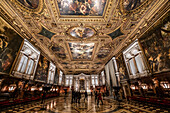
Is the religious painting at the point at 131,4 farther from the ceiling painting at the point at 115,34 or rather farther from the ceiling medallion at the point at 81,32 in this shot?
the ceiling medallion at the point at 81,32

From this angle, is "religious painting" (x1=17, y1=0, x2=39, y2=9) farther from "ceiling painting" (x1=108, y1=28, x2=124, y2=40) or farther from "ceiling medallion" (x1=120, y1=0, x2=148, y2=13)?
"ceiling painting" (x1=108, y1=28, x2=124, y2=40)

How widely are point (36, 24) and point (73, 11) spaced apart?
3586mm

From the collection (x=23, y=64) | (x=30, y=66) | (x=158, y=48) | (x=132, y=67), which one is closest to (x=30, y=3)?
(x=23, y=64)

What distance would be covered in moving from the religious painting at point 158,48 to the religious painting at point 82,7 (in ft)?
14.1

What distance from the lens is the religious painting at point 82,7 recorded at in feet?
17.9

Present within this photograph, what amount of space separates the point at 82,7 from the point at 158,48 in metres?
6.26

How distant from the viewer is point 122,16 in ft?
20.6

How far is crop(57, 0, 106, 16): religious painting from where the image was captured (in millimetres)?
5449

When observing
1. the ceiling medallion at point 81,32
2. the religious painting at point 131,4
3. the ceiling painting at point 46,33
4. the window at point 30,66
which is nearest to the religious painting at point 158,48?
the religious painting at point 131,4

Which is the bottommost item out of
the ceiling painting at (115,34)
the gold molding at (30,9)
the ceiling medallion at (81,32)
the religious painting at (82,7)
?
the ceiling painting at (115,34)

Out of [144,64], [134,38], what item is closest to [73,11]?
[134,38]

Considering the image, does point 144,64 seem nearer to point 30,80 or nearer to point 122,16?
point 122,16

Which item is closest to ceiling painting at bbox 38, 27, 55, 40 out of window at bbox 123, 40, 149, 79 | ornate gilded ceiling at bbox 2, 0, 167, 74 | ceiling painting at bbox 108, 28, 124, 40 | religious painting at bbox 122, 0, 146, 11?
ornate gilded ceiling at bbox 2, 0, 167, 74

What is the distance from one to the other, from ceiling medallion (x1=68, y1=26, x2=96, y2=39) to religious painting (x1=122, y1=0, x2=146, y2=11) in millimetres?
3334
